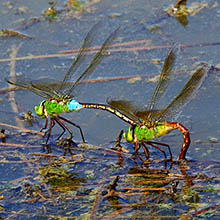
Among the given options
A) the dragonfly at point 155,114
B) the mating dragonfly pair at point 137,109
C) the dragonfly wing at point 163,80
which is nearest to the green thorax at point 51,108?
the mating dragonfly pair at point 137,109

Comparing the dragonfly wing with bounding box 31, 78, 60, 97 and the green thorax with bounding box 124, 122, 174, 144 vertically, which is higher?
the dragonfly wing with bounding box 31, 78, 60, 97

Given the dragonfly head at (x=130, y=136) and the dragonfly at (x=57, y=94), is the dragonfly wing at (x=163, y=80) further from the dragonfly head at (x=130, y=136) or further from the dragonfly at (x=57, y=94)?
the dragonfly at (x=57, y=94)

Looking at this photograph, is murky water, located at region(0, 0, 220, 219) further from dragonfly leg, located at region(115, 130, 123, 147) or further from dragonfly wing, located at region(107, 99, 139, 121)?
dragonfly wing, located at region(107, 99, 139, 121)

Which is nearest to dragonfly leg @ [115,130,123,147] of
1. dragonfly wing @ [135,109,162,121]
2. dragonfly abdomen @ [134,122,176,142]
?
dragonfly abdomen @ [134,122,176,142]

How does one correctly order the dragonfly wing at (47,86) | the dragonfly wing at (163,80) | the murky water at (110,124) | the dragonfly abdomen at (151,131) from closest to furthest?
the murky water at (110,124) < the dragonfly abdomen at (151,131) < the dragonfly wing at (163,80) < the dragonfly wing at (47,86)

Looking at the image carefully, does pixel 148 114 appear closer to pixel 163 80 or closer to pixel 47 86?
pixel 163 80

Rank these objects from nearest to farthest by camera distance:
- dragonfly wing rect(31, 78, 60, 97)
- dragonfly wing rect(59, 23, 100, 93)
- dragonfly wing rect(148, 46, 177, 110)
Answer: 1. dragonfly wing rect(148, 46, 177, 110)
2. dragonfly wing rect(31, 78, 60, 97)
3. dragonfly wing rect(59, 23, 100, 93)

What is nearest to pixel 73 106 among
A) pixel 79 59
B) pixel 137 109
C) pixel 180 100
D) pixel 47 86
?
pixel 47 86
